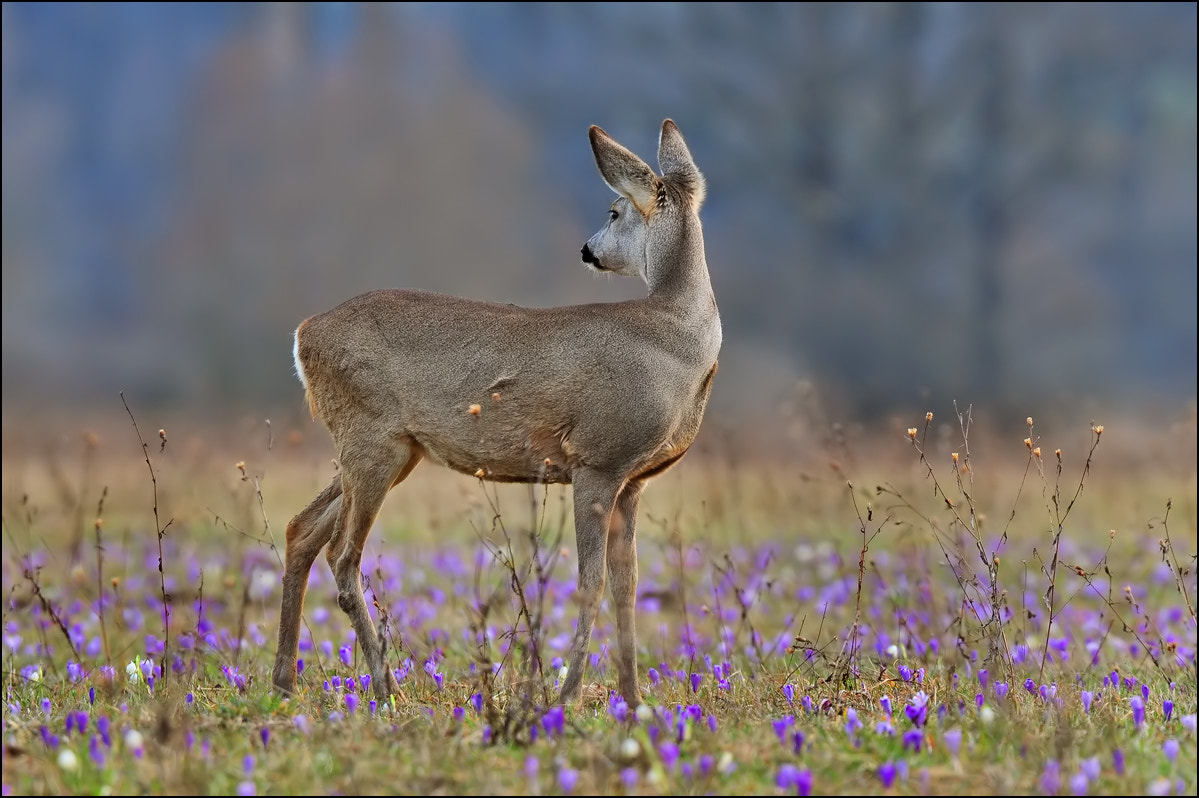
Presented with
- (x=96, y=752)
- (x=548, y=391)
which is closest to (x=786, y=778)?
(x=96, y=752)

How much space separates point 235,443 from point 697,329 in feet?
33.0

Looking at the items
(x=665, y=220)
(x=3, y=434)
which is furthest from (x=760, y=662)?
(x=3, y=434)

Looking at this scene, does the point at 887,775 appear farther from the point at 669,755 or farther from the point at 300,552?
the point at 300,552

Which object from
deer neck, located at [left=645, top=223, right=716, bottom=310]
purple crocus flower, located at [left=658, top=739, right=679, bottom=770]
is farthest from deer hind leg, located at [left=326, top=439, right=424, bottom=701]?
purple crocus flower, located at [left=658, top=739, right=679, bottom=770]

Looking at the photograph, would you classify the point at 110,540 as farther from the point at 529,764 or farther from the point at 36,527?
the point at 529,764

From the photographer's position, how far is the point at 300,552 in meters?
5.87

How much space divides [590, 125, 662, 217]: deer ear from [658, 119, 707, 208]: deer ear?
0.45ft

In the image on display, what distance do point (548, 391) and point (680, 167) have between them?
1301 millimetres

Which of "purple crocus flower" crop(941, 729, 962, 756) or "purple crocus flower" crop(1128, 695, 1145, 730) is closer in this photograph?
"purple crocus flower" crop(941, 729, 962, 756)

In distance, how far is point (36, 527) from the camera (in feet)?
39.4

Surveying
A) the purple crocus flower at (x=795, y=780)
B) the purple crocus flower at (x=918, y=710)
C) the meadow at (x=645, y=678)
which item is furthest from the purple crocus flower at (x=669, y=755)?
the purple crocus flower at (x=918, y=710)

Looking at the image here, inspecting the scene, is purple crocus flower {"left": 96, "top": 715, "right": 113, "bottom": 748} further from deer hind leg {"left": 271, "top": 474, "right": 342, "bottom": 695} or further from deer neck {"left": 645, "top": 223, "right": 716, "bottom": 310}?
deer neck {"left": 645, "top": 223, "right": 716, "bottom": 310}

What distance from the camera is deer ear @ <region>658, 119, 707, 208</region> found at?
19.3 ft

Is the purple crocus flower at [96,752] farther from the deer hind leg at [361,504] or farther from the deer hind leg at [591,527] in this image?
the deer hind leg at [591,527]
